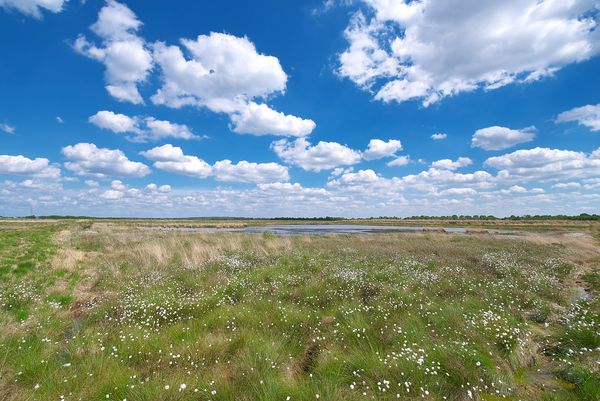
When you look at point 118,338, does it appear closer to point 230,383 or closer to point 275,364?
point 230,383

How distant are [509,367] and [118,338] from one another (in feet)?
27.9

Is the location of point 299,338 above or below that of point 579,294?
above

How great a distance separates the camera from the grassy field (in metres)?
5.02

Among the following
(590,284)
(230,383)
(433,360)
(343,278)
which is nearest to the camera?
(230,383)

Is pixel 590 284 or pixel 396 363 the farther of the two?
pixel 590 284

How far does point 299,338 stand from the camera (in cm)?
715

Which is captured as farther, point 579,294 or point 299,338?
point 579,294

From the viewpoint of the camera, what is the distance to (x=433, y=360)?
5.62m

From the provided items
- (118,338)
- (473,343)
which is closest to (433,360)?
(473,343)

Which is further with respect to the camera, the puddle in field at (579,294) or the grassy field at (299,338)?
the puddle in field at (579,294)

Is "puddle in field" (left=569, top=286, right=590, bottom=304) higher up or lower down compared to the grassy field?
lower down

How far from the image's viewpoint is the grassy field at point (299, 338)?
502cm

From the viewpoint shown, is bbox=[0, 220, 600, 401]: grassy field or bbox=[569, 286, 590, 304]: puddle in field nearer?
bbox=[0, 220, 600, 401]: grassy field

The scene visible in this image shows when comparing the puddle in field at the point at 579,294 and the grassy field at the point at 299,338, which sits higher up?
the grassy field at the point at 299,338
